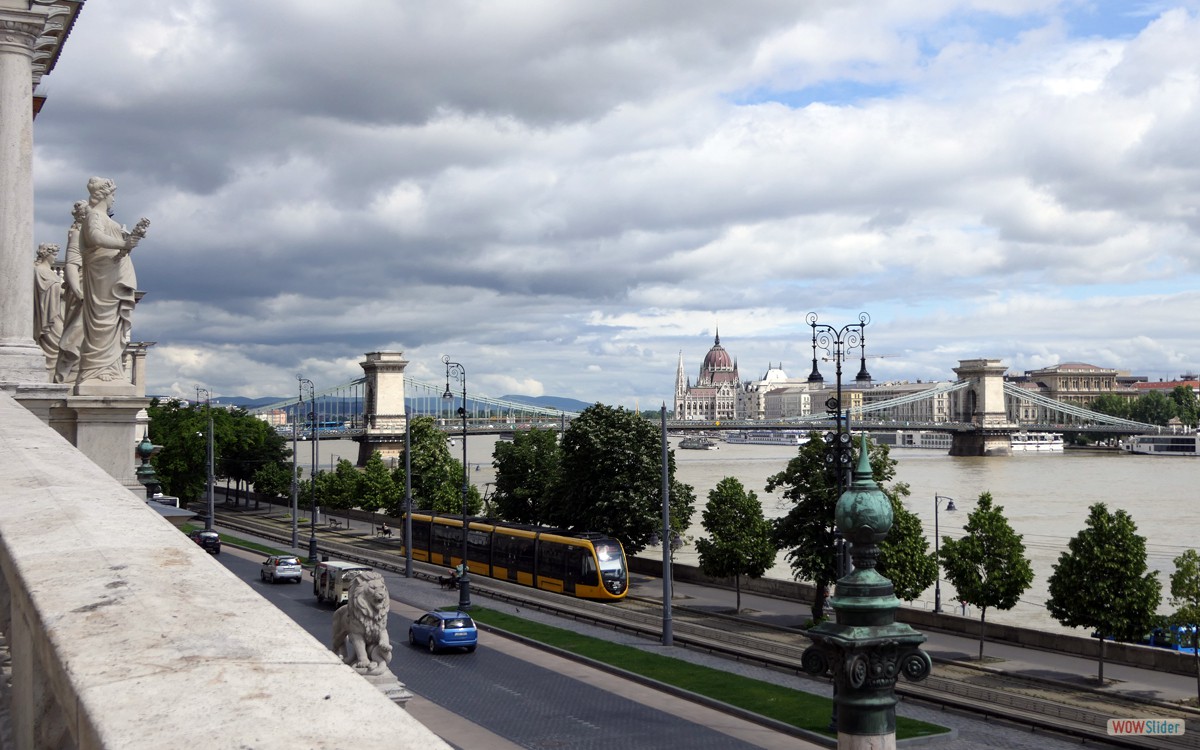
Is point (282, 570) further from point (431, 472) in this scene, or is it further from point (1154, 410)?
point (1154, 410)

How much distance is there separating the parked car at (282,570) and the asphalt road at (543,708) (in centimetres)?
1074

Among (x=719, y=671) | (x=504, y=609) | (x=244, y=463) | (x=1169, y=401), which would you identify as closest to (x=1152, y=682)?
(x=719, y=671)

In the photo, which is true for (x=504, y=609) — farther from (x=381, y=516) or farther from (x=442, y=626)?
(x=381, y=516)

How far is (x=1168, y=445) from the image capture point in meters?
139

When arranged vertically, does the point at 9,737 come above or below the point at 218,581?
below

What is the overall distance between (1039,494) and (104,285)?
7419 cm

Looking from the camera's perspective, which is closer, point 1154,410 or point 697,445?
point 1154,410

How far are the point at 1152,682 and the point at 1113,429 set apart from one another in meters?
132

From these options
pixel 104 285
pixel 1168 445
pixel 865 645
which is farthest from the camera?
pixel 1168 445

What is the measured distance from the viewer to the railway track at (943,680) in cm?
2069

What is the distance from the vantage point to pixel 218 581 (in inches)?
140

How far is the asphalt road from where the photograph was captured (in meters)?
19.4

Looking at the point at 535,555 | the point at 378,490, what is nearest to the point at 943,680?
Answer: the point at 535,555

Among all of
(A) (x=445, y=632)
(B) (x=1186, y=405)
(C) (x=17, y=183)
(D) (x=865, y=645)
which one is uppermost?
(C) (x=17, y=183)
